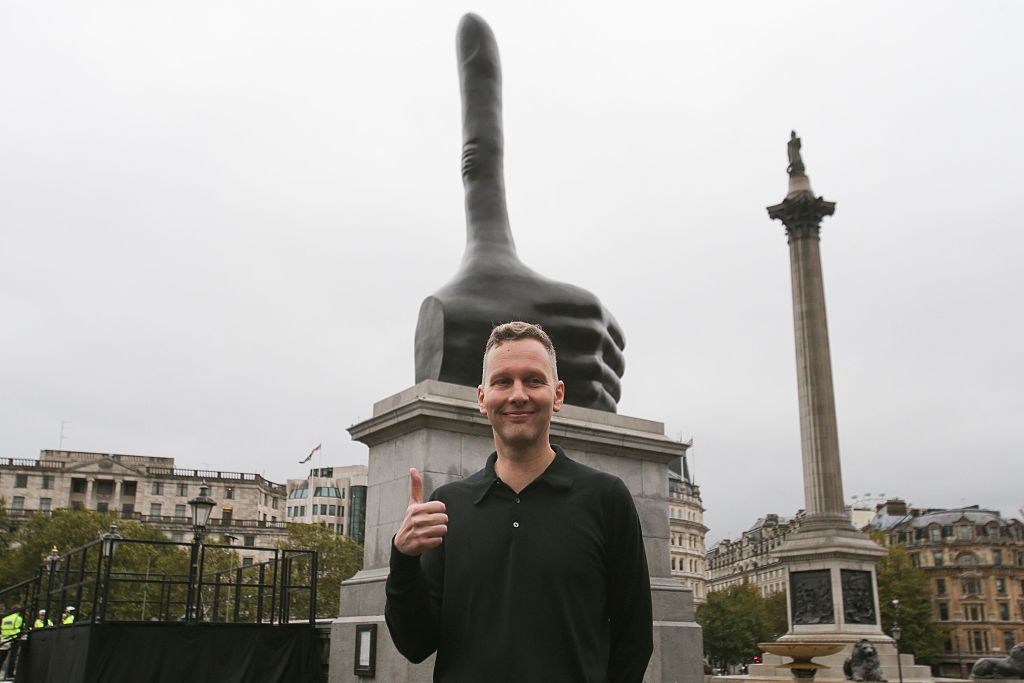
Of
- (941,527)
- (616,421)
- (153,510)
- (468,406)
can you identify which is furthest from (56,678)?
(941,527)

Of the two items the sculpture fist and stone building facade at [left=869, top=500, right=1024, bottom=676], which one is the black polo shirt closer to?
the sculpture fist

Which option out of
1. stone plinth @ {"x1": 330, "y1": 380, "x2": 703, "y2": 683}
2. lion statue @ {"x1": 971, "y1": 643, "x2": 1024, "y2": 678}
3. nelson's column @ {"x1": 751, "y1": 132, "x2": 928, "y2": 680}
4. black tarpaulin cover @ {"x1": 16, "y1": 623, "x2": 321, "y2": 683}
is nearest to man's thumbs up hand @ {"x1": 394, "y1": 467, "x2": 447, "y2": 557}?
stone plinth @ {"x1": 330, "y1": 380, "x2": 703, "y2": 683}

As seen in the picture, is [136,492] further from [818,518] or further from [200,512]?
A: [200,512]

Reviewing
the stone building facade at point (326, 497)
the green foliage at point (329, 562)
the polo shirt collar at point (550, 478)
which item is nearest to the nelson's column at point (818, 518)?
the green foliage at point (329, 562)

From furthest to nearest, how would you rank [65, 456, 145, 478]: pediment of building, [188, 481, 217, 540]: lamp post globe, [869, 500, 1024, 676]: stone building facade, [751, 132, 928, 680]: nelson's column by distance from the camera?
[65, 456, 145, 478]: pediment of building → [869, 500, 1024, 676]: stone building facade → [751, 132, 928, 680]: nelson's column → [188, 481, 217, 540]: lamp post globe

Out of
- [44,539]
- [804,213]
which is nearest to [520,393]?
[804,213]

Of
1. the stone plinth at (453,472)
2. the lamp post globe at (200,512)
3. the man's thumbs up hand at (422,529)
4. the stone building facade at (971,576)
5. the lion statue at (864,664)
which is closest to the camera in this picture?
the man's thumbs up hand at (422,529)

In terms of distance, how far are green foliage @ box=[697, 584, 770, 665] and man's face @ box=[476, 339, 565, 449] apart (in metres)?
84.0

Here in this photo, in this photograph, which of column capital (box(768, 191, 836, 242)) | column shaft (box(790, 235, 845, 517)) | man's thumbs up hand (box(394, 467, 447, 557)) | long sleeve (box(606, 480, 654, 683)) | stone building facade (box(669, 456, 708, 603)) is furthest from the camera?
stone building facade (box(669, 456, 708, 603))

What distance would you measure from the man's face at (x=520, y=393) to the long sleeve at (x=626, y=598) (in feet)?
1.34

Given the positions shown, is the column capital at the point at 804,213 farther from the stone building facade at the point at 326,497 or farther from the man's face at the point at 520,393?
the stone building facade at the point at 326,497

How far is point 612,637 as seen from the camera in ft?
11.1

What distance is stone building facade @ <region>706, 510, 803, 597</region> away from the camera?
415ft

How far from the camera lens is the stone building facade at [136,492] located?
85812 mm
